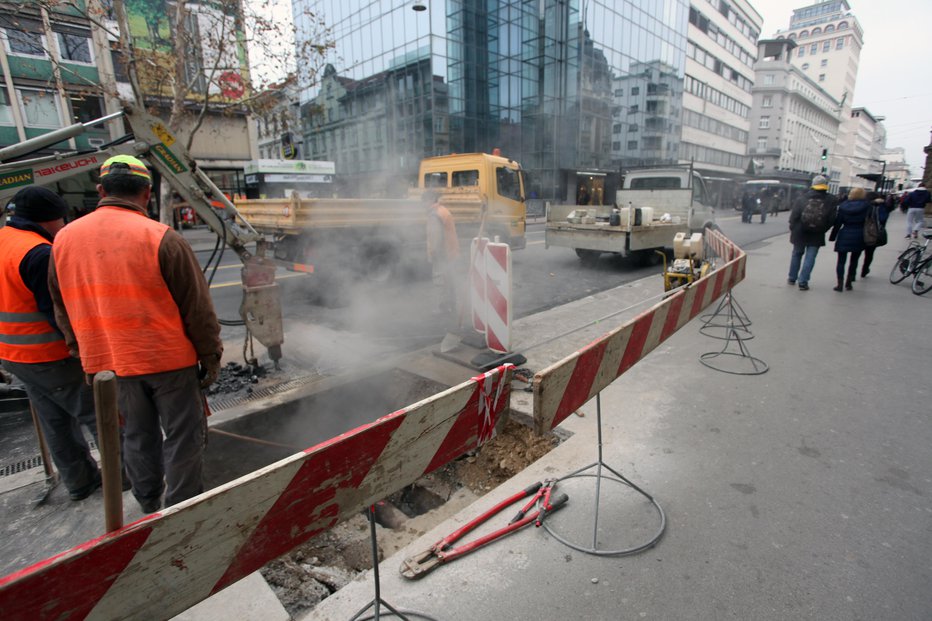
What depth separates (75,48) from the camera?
18.4 m

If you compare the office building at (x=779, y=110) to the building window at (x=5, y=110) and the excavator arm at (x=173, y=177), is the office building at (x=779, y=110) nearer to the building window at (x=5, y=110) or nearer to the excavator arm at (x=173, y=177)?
the excavator arm at (x=173, y=177)

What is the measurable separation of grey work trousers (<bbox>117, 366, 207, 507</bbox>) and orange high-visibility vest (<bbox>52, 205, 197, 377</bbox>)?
10cm

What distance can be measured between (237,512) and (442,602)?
1214mm

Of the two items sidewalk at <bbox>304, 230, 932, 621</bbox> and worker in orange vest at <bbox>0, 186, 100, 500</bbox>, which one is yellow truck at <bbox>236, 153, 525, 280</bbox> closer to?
sidewalk at <bbox>304, 230, 932, 621</bbox>

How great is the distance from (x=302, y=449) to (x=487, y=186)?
792cm

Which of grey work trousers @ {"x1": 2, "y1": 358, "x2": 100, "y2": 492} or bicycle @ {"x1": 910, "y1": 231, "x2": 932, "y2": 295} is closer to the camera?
grey work trousers @ {"x1": 2, "y1": 358, "x2": 100, "y2": 492}

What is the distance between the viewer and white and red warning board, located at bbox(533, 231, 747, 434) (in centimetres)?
195

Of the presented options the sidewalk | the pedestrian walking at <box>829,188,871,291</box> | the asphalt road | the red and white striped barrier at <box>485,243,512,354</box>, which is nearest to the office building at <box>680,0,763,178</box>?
the asphalt road

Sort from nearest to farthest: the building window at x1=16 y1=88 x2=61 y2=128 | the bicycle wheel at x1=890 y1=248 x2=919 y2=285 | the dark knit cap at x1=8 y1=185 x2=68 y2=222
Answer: the dark knit cap at x1=8 y1=185 x2=68 y2=222
the bicycle wheel at x1=890 y1=248 x2=919 y2=285
the building window at x1=16 y1=88 x2=61 y2=128

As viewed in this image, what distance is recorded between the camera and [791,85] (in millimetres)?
61938

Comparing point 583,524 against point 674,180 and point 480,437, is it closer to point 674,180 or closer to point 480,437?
point 480,437

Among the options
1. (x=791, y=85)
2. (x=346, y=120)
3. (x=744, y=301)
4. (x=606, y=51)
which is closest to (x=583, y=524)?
(x=744, y=301)

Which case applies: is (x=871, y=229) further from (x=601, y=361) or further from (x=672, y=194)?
(x=601, y=361)

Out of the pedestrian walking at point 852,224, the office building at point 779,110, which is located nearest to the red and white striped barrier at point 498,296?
the pedestrian walking at point 852,224
